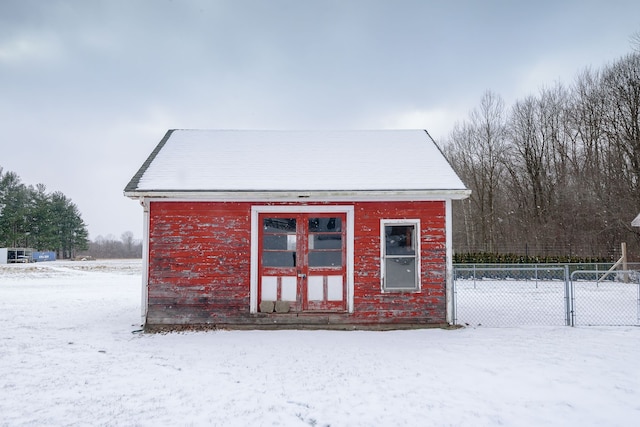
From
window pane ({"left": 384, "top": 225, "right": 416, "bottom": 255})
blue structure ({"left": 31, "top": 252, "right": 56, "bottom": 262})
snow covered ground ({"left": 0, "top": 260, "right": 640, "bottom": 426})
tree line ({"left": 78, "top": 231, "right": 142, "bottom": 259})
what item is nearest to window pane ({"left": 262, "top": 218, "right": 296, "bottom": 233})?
window pane ({"left": 384, "top": 225, "right": 416, "bottom": 255})

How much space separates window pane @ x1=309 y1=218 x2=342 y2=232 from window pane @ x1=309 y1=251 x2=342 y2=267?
50 cm

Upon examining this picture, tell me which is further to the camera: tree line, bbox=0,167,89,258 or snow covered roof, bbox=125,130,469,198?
tree line, bbox=0,167,89,258

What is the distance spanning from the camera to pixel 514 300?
42.6 ft

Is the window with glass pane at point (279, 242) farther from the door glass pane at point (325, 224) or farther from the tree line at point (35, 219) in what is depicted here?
the tree line at point (35, 219)

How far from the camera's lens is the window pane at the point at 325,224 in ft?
27.7

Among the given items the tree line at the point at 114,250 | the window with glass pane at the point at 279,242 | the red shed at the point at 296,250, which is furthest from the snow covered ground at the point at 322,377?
the tree line at the point at 114,250

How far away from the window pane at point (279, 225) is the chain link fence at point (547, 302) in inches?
160

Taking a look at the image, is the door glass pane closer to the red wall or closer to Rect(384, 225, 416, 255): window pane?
the red wall

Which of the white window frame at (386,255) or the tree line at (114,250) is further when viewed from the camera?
the tree line at (114,250)

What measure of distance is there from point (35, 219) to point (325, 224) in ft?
179

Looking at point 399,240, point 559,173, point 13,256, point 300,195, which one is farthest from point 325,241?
point 13,256

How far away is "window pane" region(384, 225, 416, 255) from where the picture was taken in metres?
8.31

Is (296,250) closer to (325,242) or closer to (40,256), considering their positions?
(325,242)

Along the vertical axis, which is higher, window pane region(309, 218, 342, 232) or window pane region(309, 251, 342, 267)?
window pane region(309, 218, 342, 232)
